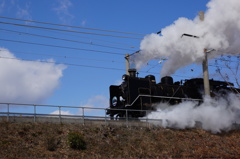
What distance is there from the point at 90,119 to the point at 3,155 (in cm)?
863

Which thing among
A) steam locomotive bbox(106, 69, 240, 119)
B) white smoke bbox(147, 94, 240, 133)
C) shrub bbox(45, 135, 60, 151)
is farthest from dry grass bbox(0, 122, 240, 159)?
steam locomotive bbox(106, 69, 240, 119)

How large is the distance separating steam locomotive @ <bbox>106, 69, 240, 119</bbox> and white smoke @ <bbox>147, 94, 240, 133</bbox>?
0.78 m

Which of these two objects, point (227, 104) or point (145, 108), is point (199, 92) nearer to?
point (227, 104)

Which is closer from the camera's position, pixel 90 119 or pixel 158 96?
pixel 90 119

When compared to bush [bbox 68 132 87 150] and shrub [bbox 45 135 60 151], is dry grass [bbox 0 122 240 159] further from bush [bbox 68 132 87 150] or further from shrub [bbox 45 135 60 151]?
bush [bbox 68 132 87 150]

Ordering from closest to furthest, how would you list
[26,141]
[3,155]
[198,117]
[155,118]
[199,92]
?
[3,155]
[26,141]
[155,118]
[198,117]
[199,92]

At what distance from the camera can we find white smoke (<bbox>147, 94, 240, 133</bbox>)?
2835cm

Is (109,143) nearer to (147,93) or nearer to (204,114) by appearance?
(147,93)

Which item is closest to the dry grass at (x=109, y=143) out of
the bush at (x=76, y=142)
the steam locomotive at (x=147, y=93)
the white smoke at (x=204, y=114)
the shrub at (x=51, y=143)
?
the shrub at (x=51, y=143)

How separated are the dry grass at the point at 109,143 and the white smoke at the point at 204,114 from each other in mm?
1297

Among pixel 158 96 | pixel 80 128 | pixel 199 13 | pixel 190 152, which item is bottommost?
pixel 190 152

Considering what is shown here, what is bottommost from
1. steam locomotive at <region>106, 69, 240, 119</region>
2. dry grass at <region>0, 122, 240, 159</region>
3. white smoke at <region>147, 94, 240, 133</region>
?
dry grass at <region>0, 122, 240, 159</region>

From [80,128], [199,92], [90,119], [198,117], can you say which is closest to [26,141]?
[80,128]

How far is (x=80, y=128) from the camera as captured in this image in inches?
904
